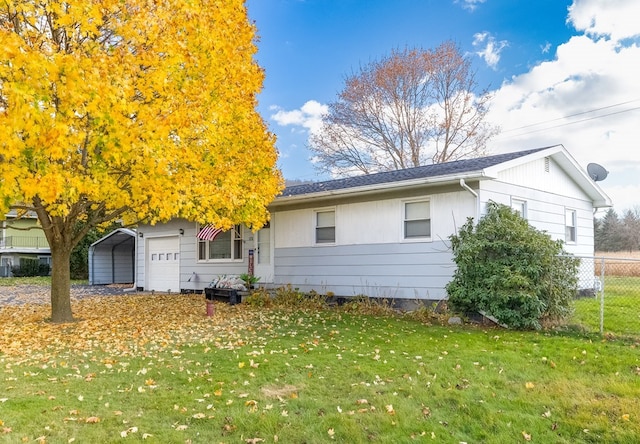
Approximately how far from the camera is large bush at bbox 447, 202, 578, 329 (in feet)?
28.3

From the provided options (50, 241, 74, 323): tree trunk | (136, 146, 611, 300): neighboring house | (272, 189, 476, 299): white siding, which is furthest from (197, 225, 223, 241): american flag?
(50, 241, 74, 323): tree trunk

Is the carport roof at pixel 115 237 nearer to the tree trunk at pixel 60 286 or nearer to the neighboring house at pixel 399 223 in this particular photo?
the neighboring house at pixel 399 223

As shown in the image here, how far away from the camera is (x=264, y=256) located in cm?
1487

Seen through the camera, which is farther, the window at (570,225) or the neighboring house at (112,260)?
the neighboring house at (112,260)

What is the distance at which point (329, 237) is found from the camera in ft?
43.3

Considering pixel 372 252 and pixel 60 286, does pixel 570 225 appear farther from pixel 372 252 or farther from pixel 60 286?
pixel 60 286

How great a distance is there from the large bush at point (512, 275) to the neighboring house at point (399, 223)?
3.24ft

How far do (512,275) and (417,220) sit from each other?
3.09 meters

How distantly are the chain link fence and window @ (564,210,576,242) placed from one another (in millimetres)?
938

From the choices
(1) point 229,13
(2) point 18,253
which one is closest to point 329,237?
(1) point 229,13

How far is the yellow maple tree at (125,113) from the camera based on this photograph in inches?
265

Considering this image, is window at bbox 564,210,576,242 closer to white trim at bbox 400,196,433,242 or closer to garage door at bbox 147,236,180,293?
white trim at bbox 400,196,433,242

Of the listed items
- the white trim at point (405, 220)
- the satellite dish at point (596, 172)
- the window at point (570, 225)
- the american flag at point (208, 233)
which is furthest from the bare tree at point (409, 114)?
the white trim at point (405, 220)

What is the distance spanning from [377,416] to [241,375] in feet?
6.56
